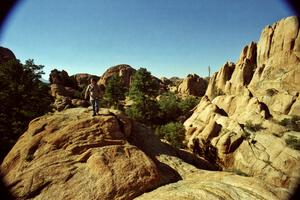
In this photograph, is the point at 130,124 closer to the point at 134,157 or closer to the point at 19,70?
the point at 134,157

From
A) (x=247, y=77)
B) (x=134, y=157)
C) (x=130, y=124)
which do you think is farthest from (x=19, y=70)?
(x=247, y=77)

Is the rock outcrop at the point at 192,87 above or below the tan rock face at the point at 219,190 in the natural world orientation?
above

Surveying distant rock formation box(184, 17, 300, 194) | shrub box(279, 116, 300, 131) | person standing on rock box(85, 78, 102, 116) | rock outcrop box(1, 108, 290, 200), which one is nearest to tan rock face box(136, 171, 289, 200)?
rock outcrop box(1, 108, 290, 200)

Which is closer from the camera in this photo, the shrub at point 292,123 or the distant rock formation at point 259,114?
the distant rock formation at point 259,114

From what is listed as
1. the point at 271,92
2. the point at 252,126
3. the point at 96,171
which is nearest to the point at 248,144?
the point at 252,126

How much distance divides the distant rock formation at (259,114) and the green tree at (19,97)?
16855mm

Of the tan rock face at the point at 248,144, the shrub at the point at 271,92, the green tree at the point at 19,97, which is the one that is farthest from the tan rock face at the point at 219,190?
the shrub at the point at 271,92

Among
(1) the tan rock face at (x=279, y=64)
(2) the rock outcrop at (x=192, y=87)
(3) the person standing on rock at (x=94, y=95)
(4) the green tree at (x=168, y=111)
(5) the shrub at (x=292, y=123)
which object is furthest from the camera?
(2) the rock outcrop at (x=192, y=87)

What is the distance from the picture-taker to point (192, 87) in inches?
2798

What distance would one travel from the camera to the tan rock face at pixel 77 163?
876 centimetres

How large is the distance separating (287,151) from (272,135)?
3778mm

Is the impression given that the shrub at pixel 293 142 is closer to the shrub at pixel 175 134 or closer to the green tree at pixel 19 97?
the shrub at pixel 175 134

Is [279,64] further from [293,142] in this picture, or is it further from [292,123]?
[293,142]

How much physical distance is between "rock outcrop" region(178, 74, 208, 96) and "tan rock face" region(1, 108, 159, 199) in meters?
59.6
